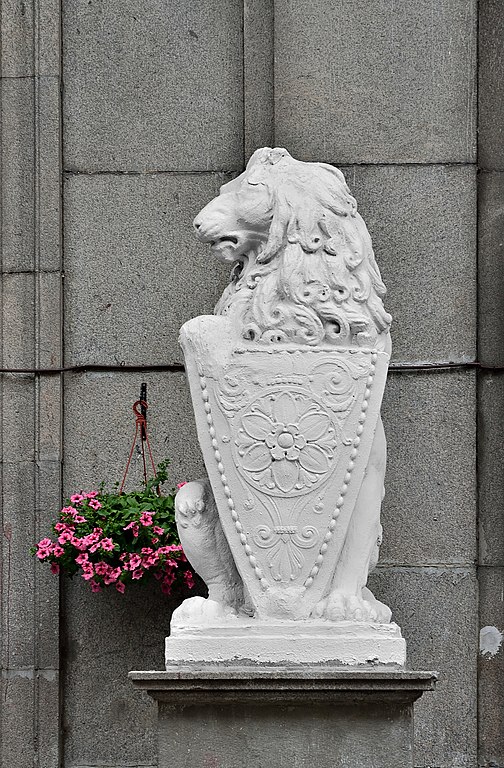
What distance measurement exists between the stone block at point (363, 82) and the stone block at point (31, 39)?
1.05 metres

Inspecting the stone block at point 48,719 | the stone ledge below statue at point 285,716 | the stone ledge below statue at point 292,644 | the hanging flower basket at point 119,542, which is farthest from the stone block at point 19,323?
the stone ledge below statue at point 285,716

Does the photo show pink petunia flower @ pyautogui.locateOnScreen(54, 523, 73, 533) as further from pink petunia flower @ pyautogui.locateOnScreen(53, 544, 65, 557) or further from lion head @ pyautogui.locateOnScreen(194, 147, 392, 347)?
lion head @ pyautogui.locateOnScreen(194, 147, 392, 347)

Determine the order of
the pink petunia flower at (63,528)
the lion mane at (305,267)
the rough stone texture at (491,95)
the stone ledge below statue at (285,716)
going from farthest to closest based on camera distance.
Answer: the rough stone texture at (491,95) → the pink petunia flower at (63,528) → the lion mane at (305,267) → the stone ledge below statue at (285,716)

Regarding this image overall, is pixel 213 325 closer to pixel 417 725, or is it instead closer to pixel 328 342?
pixel 328 342

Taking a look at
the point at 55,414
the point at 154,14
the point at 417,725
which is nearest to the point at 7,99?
the point at 154,14

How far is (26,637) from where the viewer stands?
24.3 feet

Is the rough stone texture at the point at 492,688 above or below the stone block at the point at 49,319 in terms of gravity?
below

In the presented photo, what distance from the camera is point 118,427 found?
296 inches

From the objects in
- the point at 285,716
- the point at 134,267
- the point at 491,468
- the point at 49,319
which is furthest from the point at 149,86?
the point at 285,716

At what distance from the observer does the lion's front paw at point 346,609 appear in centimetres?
575

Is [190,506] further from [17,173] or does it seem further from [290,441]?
[17,173]

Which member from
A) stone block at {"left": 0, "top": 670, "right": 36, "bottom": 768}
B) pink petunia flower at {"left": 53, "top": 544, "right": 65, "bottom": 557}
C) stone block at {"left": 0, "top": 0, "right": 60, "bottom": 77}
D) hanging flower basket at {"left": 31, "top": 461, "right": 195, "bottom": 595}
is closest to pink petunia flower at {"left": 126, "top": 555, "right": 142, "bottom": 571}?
hanging flower basket at {"left": 31, "top": 461, "right": 195, "bottom": 595}

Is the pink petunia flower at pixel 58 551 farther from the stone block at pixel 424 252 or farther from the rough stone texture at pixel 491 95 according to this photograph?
the rough stone texture at pixel 491 95

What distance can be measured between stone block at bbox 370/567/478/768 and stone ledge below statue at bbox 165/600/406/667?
1.58 metres
